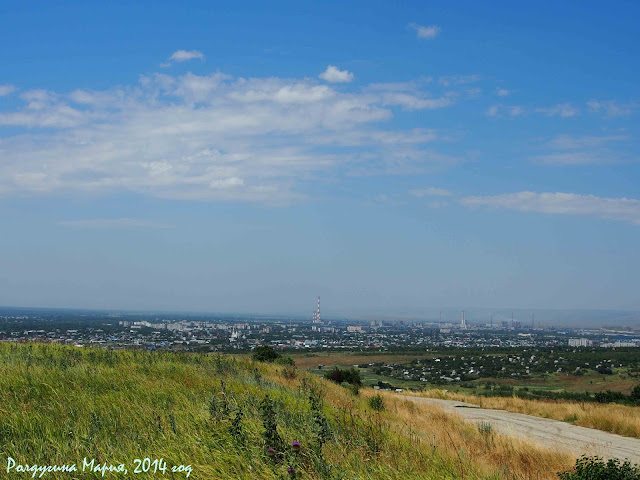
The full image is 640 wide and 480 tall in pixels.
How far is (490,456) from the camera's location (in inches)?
443

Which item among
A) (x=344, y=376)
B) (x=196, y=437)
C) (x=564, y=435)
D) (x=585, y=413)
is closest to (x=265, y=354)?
(x=344, y=376)

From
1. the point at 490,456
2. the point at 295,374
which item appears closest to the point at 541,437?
the point at 490,456

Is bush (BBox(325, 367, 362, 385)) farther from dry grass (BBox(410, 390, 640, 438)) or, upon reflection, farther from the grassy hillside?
the grassy hillside

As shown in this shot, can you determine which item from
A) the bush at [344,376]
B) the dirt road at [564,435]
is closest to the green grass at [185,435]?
the dirt road at [564,435]

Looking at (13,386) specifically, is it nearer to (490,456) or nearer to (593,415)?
(490,456)

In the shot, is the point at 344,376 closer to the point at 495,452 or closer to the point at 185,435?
the point at 495,452

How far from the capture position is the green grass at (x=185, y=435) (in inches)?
249

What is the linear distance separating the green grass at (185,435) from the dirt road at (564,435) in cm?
707

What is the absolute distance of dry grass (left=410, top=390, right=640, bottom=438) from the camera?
18806 mm

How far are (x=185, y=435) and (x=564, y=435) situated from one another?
14.9m

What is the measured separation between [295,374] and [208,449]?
14555mm

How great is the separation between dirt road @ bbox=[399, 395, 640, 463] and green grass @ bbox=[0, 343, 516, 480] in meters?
7.07

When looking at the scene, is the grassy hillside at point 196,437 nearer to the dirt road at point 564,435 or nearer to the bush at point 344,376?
the dirt road at point 564,435

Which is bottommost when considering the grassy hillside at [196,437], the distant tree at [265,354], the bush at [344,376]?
the bush at [344,376]
